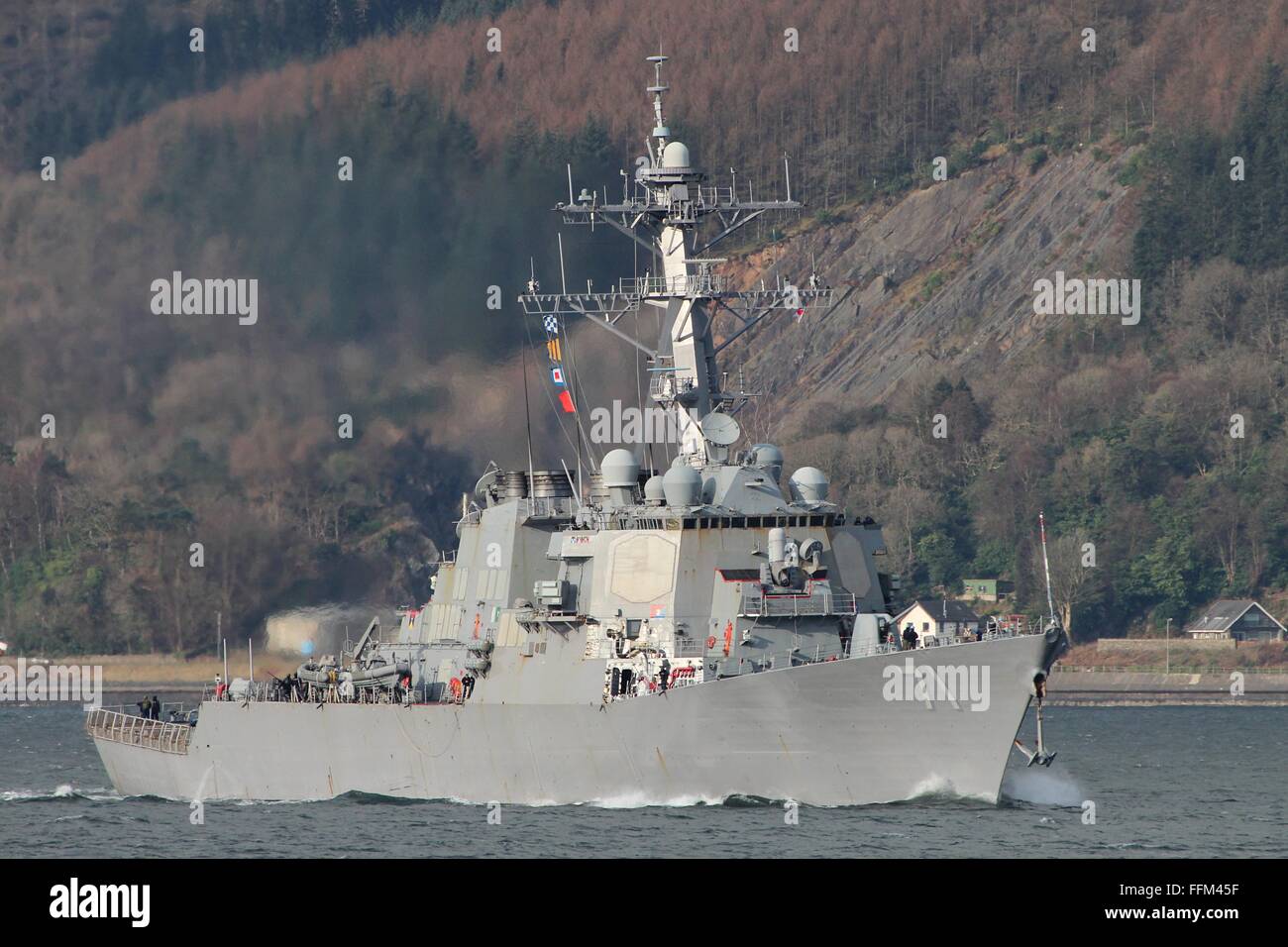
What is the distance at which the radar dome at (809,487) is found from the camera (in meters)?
35.3

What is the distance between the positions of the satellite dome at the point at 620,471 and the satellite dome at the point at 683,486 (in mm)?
1334

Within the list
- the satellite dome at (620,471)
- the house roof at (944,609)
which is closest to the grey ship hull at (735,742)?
the satellite dome at (620,471)

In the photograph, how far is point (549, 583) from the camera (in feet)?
113

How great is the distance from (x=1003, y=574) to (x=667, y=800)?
47531 mm

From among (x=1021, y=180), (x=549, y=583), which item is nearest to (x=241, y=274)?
(x=549, y=583)

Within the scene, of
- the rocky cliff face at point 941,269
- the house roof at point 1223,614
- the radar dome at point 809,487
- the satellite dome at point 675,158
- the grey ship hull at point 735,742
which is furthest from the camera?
the rocky cliff face at point 941,269

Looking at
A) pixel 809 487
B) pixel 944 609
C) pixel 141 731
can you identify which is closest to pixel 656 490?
pixel 809 487

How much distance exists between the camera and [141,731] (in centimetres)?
4238

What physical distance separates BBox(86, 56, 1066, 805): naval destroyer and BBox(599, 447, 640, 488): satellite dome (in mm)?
31

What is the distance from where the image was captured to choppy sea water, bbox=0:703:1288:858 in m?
29.7

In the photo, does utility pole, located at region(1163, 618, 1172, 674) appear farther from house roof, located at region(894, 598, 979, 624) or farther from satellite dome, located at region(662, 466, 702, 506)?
satellite dome, located at region(662, 466, 702, 506)

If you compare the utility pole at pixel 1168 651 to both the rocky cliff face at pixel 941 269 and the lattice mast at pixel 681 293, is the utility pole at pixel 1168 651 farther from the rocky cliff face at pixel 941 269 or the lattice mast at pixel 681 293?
the lattice mast at pixel 681 293
